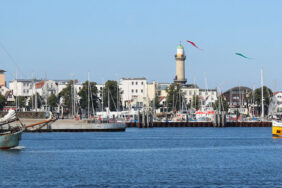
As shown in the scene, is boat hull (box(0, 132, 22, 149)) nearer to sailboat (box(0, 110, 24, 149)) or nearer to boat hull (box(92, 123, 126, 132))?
sailboat (box(0, 110, 24, 149))

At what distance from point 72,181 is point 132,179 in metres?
5.31

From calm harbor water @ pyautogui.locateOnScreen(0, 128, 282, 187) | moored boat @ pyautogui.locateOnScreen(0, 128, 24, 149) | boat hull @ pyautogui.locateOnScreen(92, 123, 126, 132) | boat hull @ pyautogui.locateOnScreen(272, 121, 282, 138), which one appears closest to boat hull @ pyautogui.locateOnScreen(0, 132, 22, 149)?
moored boat @ pyautogui.locateOnScreen(0, 128, 24, 149)

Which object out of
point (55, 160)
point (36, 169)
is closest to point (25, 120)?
point (55, 160)

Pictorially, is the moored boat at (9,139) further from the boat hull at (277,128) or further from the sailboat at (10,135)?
the boat hull at (277,128)

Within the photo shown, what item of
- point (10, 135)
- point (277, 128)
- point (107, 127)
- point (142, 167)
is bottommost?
point (142, 167)

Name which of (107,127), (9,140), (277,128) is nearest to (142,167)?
(9,140)

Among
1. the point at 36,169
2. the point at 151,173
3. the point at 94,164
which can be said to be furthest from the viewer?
the point at 94,164

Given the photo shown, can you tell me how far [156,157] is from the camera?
280 feet

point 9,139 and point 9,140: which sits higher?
point 9,139

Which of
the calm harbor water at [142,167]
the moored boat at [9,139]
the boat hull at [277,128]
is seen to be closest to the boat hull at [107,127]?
the boat hull at [277,128]

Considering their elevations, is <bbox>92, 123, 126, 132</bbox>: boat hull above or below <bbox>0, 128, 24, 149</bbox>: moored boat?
above

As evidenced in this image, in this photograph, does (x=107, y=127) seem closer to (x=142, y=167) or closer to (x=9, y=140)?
(x=9, y=140)

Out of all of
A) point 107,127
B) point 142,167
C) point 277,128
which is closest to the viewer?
point 142,167

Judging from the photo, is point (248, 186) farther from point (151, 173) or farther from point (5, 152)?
point (5, 152)
